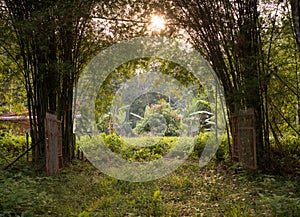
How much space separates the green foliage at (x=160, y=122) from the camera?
453 inches

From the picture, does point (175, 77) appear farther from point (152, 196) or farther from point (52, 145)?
point (152, 196)

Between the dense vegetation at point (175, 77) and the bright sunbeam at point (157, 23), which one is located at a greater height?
the bright sunbeam at point (157, 23)

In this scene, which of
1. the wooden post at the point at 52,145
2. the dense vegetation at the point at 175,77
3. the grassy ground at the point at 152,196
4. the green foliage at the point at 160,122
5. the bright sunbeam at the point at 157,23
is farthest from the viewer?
the green foliage at the point at 160,122

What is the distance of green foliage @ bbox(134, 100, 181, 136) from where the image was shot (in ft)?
37.7

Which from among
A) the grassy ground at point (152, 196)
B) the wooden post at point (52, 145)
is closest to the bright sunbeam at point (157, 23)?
the wooden post at point (52, 145)

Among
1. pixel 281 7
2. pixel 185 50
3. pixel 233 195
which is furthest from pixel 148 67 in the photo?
pixel 233 195

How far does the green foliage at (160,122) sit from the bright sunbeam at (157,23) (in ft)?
18.7

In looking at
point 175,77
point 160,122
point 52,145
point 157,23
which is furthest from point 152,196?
point 160,122

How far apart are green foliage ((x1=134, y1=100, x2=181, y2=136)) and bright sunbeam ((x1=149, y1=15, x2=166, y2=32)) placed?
5687mm

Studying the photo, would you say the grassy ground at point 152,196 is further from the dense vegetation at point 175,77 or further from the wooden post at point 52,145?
the wooden post at point 52,145

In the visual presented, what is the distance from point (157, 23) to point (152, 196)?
9.49ft

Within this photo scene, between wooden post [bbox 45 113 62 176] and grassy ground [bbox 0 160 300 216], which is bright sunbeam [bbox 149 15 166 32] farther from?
grassy ground [bbox 0 160 300 216]

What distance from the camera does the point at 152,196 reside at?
12.8 feet

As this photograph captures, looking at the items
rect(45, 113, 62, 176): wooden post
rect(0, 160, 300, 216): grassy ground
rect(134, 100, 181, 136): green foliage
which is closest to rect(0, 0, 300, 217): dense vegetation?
rect(0, 160, 300, 216): grassy ground
